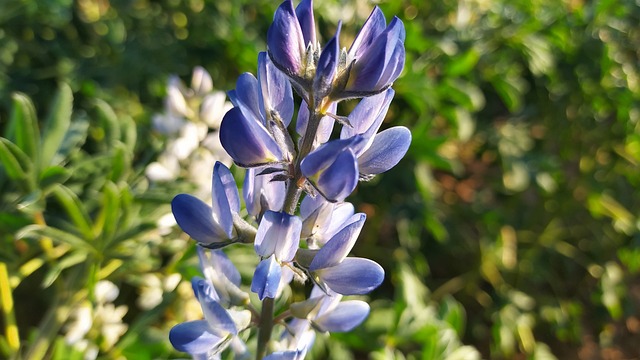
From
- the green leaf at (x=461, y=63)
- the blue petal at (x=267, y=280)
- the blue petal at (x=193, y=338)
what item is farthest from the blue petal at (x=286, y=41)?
the green leaf at (x=461, y=63)

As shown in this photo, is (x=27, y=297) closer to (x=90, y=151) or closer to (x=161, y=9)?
(x=90, y=151)

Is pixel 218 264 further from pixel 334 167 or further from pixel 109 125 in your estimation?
pixel 109 125

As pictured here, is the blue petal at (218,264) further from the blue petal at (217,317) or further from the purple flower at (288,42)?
the purple flower at (288,42)

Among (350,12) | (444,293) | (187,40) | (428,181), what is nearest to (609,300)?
(444,293)

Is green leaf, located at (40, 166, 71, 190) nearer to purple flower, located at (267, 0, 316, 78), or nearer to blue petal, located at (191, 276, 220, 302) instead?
blue petal, located at (191, 276, 220, 302)

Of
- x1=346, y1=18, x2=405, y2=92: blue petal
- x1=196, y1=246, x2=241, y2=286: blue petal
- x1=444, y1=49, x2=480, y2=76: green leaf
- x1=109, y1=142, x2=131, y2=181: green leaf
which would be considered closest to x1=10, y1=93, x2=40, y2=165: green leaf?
x1=109, y1=142, x2=131, y2=181: green leaf

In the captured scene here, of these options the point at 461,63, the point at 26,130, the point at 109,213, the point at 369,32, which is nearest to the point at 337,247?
the point at 369,32
